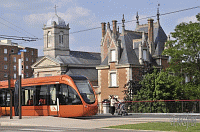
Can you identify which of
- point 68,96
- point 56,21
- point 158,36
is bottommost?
point 68,96

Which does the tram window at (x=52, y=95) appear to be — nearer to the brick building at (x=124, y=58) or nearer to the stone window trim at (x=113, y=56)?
the brick building at (x=124, y=58)

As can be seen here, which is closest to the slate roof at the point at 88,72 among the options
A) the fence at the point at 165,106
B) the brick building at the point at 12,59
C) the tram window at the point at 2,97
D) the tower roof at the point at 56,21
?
the tower roof at the point at 56,21

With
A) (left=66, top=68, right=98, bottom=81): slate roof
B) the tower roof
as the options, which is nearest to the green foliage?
(left=66, top=68, right=98, bottom=81): slate roof

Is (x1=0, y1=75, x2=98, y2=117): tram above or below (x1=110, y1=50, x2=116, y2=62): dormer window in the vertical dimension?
below

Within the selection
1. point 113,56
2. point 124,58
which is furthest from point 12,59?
point 124,58

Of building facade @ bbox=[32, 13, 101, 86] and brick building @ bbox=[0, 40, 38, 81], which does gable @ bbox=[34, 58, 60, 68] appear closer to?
building facade @ bbox=[32, 13, 101, 86]

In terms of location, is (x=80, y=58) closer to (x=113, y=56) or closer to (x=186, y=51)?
(x=113, y=56)

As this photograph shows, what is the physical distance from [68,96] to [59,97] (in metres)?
0.89

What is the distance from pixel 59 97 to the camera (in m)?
27.1

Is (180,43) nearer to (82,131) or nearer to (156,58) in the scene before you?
(156,58)

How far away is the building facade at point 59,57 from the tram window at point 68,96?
44531 millimetres

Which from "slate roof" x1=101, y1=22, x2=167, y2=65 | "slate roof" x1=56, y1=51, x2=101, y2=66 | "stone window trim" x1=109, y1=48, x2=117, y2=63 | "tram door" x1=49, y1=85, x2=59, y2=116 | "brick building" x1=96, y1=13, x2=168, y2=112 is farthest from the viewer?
"slate roof" x1=56, y1=51, x2=101, y2=66

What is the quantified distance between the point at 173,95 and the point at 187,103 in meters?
7.54

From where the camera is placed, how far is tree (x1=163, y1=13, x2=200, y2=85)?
40.9 m
